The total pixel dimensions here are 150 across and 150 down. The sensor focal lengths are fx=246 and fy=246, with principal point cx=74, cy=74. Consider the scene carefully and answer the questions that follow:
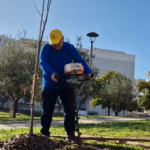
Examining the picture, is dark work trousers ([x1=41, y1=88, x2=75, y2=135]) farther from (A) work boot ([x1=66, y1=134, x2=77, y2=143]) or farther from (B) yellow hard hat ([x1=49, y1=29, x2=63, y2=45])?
(B) yellow hard hat ([x1=49, y1=29, x2=63, y2=45])

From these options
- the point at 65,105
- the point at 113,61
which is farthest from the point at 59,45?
the point at 113,61

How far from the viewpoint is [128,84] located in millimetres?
32344

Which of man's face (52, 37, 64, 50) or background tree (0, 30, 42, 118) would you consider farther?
background tree (0, 30, 42, 118)

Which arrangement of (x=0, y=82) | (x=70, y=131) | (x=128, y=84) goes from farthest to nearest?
(x=128, y=84)
(x=0, y=82)
(x=70, y=131)

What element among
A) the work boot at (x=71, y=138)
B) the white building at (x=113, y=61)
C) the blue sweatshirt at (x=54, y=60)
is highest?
the white building at (x=113, y=61)

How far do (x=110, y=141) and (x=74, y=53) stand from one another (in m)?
1.81

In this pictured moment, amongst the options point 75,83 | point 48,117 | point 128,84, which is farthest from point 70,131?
point 128,84

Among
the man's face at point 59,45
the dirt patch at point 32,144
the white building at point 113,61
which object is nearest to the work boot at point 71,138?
the dirt patch at point 32,144

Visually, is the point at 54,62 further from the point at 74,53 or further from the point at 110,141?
the point at 110,141

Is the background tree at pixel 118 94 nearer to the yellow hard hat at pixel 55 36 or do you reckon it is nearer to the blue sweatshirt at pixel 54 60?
the blue sweatshirt at pixel 54 60

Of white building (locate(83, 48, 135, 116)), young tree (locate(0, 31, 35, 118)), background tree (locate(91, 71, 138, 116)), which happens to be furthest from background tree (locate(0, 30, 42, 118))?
white building (locate(83, 48, 135, 116))

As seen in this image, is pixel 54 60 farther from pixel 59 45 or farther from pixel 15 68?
pixel 15 68

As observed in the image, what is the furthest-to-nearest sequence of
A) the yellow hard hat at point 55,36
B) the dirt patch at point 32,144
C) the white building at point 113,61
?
1. the white building at point 113,61
2. the yellow hard hat at point 55,36
3. the dirt patch at point 32,144

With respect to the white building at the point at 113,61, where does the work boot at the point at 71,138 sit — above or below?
below
